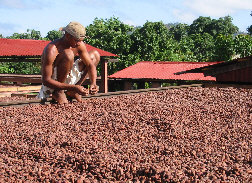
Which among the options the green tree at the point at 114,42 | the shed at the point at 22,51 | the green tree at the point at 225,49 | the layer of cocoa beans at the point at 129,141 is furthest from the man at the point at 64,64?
the green tree at the point at 225,49

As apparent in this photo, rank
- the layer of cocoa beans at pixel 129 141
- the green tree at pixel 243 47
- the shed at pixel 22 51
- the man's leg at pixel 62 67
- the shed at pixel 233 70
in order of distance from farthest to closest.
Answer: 1. the green tree at pixel 243 47
2. the shed at pixel 22 51
3. the shed at pixel 233 70
4. the man's leg at pixel 62 67
5. the layer of cocoa beans at pixel 129 141

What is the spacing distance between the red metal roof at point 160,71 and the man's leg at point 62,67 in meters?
15.7

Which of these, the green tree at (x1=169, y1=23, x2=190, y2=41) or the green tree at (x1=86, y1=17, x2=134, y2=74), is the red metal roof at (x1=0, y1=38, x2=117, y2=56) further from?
the green tree at (x1=169, y1=23, x2=190, y2=41)

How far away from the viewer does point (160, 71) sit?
2247cm

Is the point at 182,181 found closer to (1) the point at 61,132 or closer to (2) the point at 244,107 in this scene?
(1) the point at 61,132

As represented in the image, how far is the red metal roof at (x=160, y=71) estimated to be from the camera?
69.3ft

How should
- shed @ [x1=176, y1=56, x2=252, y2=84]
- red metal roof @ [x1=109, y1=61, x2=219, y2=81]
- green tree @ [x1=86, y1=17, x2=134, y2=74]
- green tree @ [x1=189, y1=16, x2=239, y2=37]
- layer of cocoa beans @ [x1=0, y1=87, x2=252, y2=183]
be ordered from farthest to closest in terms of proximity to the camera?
1. green tree @ [x1=189, y1=16, x2=239, y2=37]
2. green tree @ [x1=86, y1=17, x2=134, y2=74]
3. red metal roof @ [x1=109, y1=61, x2=219, y2=81]
4. shed @ [x1=176, y1=56, x2=252, y2=84]
5. layer of cocoa beans @ [x1=0, y1=87, x2=252, y2=183]

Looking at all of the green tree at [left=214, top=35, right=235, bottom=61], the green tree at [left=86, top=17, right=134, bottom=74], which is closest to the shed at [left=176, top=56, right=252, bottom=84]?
the green tree at [left=86, top=17, right=134, bottom=74]

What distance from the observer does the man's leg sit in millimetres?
5223

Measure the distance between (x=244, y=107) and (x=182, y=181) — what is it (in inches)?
120

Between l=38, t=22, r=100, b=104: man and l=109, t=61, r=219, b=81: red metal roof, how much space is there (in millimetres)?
15484

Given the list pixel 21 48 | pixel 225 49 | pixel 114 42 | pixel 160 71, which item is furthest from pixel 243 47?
pixel 21 48

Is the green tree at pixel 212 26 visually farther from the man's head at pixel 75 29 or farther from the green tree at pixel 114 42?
the man's head at pixel 75 29

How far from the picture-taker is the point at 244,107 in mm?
5207
